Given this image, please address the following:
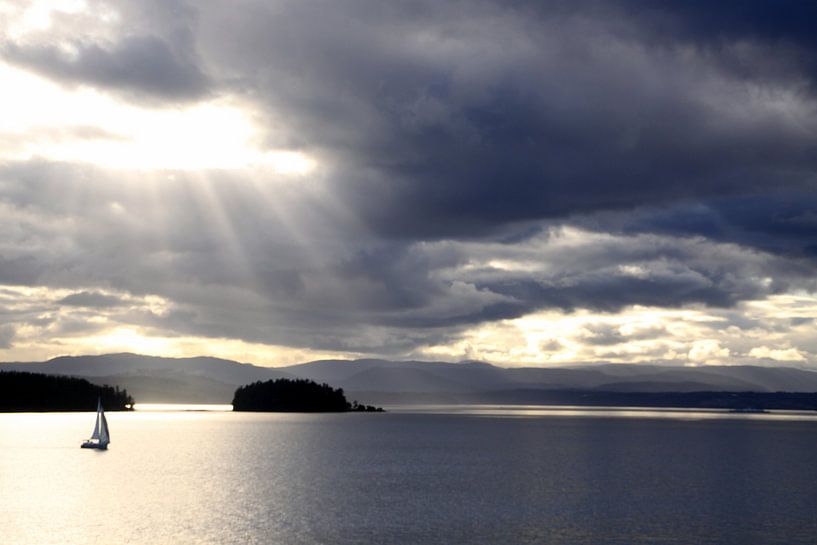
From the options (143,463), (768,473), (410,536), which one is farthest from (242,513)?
(768,473)

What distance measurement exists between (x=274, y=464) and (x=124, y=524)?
254 feet

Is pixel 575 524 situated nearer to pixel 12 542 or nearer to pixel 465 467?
pixel 12 542

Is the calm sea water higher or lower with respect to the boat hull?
lower

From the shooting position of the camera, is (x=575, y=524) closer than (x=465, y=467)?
Yes

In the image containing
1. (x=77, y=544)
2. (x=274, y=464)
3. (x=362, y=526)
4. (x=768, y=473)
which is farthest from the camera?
(x=274, y=464)

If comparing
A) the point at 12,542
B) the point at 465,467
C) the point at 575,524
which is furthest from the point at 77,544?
the point at 465,467

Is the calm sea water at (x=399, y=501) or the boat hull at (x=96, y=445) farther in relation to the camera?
the boat hull at (x=96, y=445)

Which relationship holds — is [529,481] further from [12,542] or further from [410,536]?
[12,542]

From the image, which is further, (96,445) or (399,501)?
(96,445)

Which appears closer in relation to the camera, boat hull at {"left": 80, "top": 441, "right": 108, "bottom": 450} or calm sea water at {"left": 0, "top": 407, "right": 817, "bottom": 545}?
calm sea water at {"left": 0, "top": 407, "right": 817, "bottom": 545}

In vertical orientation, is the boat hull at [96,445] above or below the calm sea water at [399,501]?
above

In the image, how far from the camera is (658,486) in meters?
129

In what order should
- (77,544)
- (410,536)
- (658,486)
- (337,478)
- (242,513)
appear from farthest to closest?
(337,478)
(658,486)
(242,513)
(410,536)
(77,544)

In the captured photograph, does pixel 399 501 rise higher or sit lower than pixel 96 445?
lower
